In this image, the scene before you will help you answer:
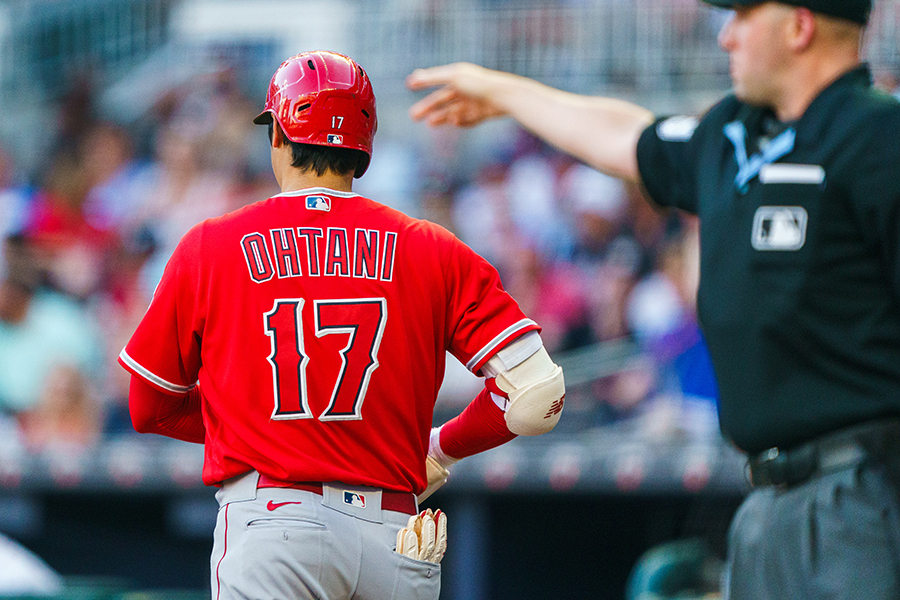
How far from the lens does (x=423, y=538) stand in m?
2.34

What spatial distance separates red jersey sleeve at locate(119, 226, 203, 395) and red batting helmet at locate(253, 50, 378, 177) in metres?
0.34

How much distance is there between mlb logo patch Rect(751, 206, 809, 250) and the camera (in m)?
2.08

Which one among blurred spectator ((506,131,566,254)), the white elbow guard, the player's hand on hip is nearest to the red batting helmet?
the player's hand on hip

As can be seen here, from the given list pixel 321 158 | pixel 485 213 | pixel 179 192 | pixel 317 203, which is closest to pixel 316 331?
pixel 317 203

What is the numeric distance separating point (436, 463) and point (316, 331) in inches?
22.4

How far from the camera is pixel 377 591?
2.28 metres

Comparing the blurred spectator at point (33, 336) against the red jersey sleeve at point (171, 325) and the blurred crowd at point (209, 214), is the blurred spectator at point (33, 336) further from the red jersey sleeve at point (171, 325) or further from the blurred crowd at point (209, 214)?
the red jersey sleeve at point (171, 325)

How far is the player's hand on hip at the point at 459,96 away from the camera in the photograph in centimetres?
298

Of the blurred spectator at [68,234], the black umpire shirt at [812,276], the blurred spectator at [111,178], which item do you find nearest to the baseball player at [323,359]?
the black umpire shirt at [812,276]

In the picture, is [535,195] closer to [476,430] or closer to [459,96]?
[459,96]

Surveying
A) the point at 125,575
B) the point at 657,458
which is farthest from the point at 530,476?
the point at 125,575

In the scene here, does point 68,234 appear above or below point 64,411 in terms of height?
above

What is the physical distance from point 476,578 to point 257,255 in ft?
15.0

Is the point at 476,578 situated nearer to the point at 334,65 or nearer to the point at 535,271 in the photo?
the point at 535,271
